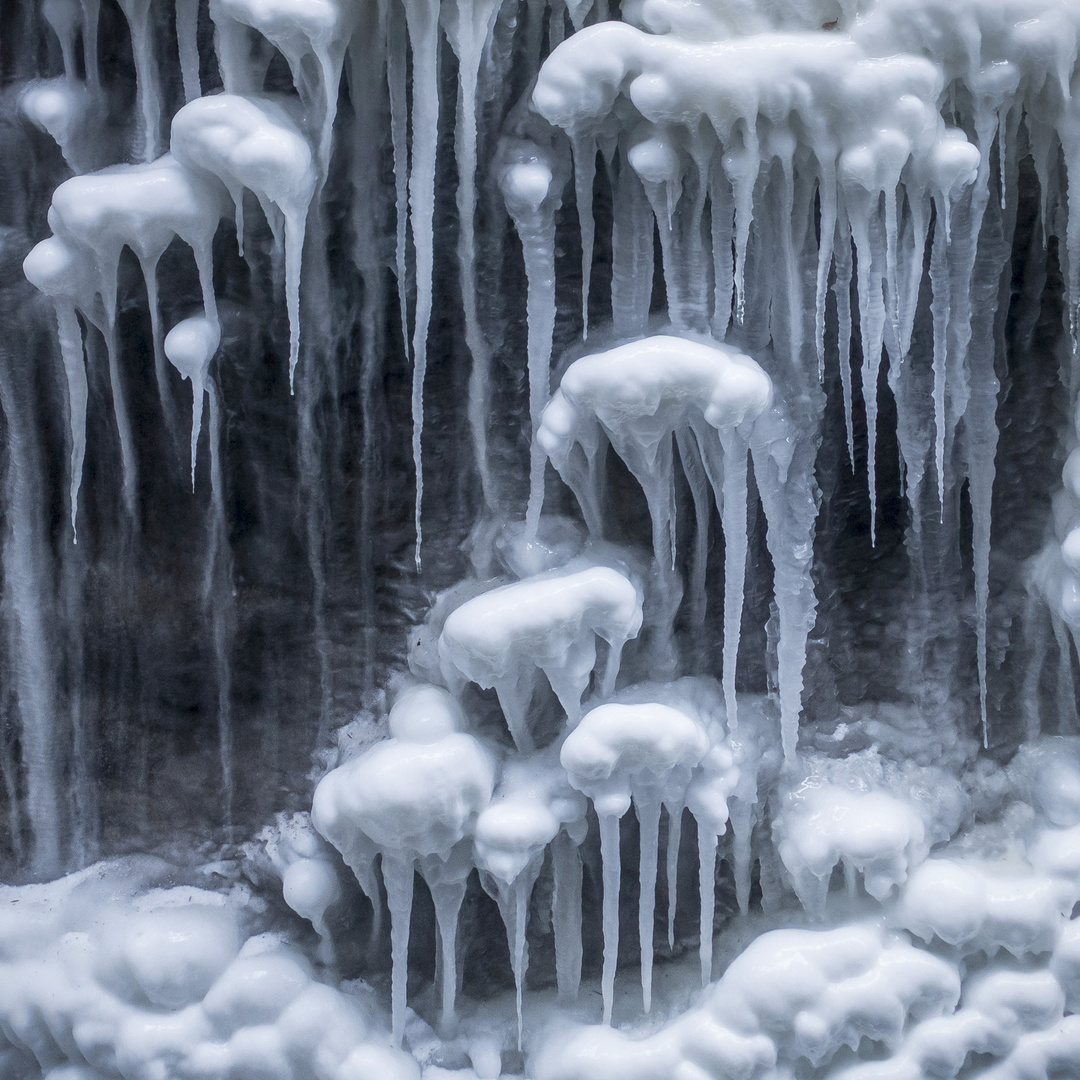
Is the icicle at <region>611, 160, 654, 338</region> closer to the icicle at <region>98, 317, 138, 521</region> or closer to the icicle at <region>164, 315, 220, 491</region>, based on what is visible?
the icicle at <region>164, 315, 220, 491</region>

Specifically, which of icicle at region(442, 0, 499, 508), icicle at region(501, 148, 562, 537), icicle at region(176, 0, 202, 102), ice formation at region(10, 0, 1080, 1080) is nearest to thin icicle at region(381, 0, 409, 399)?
ice formation at region(10, 0, 1080, 1080)

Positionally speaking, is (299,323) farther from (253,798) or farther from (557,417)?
(253,798)

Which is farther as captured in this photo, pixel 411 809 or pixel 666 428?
pixel 411 809

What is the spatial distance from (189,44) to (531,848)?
228 centimetres

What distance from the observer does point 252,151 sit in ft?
9.13

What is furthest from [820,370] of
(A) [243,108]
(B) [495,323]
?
(A) [243,108]

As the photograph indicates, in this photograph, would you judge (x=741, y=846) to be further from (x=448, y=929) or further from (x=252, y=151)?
(x=252, y=151)

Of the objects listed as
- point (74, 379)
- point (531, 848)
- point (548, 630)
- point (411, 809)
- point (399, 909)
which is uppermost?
point (74, 379)

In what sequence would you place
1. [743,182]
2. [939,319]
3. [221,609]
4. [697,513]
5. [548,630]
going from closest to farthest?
[743,182] → [548,630] → [939,319] → [697,513] → [221,609]

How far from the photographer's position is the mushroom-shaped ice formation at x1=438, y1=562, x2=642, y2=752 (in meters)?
3.03

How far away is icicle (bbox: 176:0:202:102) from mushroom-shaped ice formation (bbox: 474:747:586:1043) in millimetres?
1994

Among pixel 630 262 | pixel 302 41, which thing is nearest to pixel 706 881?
pixel 630 262

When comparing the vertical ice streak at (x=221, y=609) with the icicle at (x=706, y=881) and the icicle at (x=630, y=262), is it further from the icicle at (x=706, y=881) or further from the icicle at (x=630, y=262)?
the icicle at (x=706, y=881)

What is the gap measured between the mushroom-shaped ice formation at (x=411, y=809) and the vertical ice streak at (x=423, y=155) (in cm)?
87
